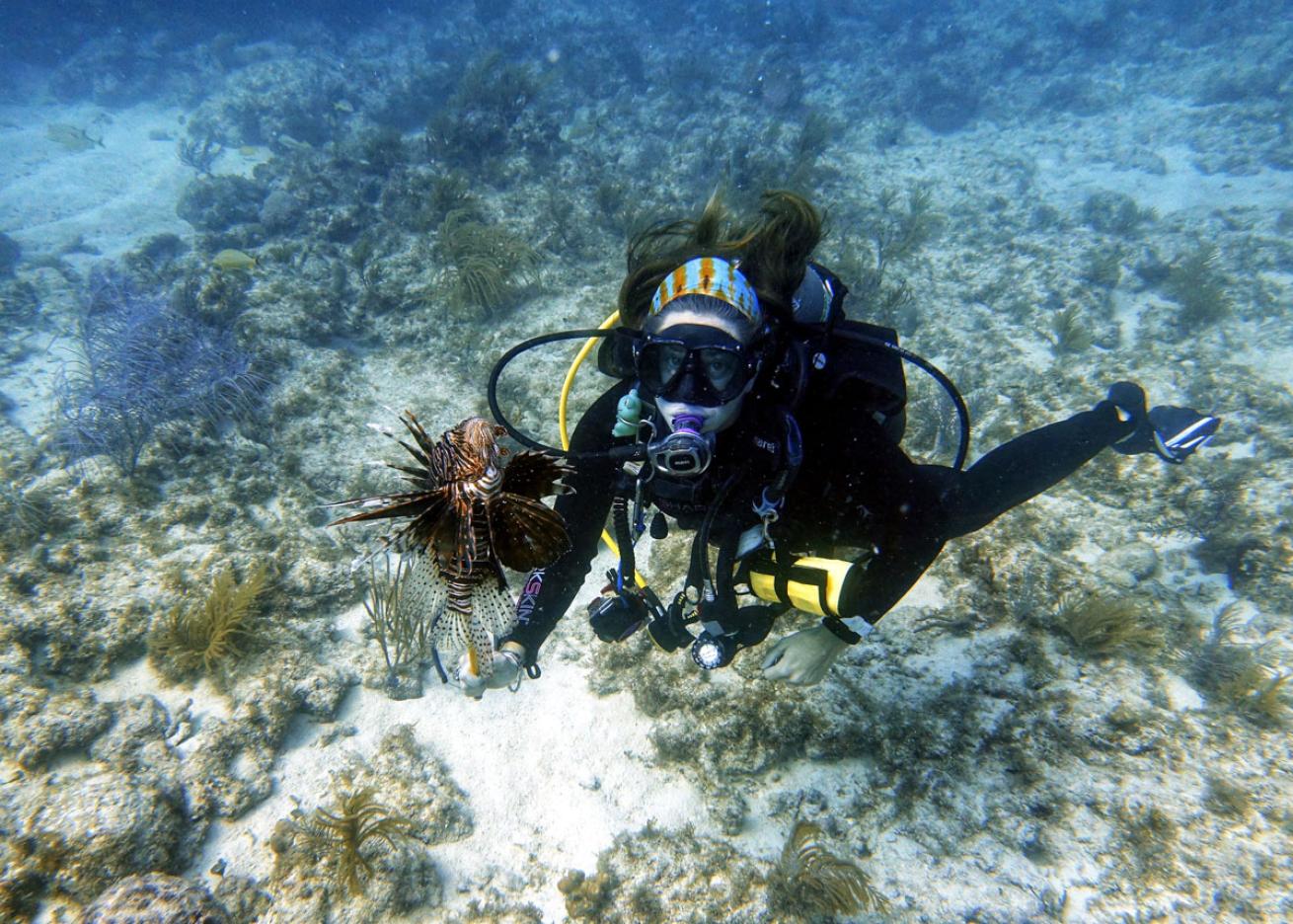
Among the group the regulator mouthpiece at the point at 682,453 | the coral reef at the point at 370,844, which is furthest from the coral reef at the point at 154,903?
the regulator mouthpiece at the point at 682,453

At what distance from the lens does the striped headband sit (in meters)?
2.62

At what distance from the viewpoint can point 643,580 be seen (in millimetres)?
3129

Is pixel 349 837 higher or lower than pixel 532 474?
lower

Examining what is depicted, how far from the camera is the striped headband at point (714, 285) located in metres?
2.62

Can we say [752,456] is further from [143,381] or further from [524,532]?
[143,381]

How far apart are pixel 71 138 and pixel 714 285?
22970mm

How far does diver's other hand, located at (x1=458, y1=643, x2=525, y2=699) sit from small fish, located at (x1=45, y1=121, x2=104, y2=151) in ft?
73.5

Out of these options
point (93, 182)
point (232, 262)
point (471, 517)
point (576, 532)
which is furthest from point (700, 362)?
point (93, 182)

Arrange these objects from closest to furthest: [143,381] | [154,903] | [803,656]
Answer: [154,903] < [803,656] < [143,381]

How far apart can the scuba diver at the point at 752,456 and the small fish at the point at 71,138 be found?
21874 mm

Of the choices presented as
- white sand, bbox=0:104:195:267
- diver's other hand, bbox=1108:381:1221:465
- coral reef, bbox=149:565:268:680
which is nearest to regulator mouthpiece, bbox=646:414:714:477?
coral reef, bbox=149:565:268:680

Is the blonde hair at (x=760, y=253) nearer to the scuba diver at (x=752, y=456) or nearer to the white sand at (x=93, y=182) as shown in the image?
the scuba diver at (x=752, y=456)

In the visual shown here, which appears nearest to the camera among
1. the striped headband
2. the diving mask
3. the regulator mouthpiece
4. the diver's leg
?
the regulator mouthpiece

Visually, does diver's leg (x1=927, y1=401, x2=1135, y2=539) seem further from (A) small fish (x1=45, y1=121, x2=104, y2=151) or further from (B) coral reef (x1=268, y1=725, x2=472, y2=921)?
(A) small fish (x1=45, y1=121, x2=104, y2=151)
